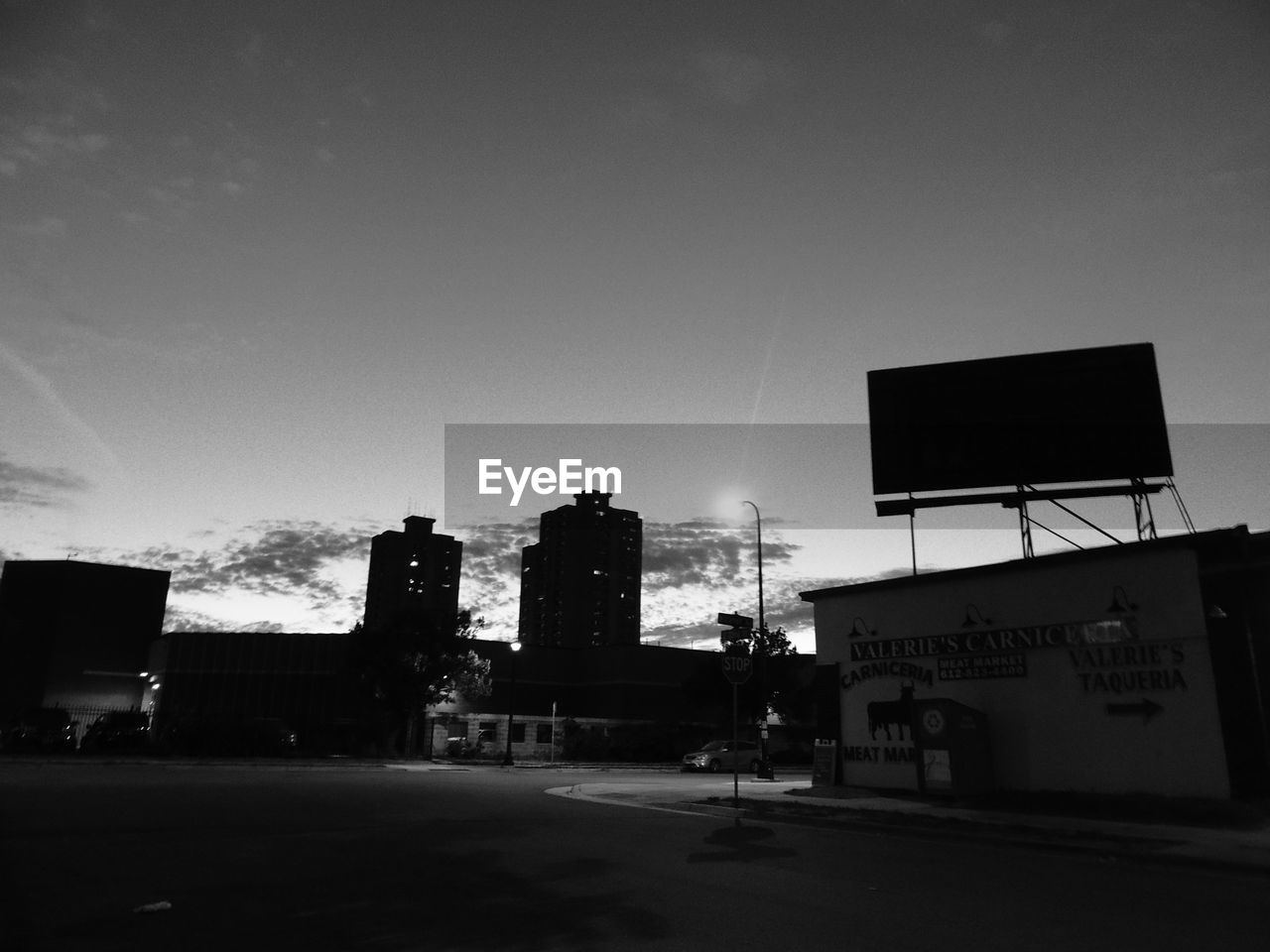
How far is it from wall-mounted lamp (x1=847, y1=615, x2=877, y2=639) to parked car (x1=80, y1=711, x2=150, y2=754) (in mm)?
32052

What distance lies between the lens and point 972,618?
825 inches

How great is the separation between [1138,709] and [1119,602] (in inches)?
84.6

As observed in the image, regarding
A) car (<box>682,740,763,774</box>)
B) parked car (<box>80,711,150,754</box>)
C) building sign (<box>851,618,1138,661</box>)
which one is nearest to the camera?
building sign (<box>851,618,1138,661</box>)

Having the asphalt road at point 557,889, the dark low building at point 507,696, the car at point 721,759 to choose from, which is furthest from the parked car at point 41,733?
the asphalt road at point 557,889

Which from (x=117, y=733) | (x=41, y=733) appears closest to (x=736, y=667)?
(x=117, y=733)

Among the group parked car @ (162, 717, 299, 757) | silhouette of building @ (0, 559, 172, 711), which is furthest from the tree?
silhouette of building @ (0, 559, 172, 711)

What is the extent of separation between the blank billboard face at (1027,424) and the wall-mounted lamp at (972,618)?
5620mm

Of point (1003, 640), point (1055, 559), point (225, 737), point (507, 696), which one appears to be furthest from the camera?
point (507, 696)

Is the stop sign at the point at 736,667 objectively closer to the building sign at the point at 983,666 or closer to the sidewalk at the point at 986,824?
the sidewalk at the point at 986,824

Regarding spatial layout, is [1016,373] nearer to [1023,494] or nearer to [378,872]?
[1023,494]

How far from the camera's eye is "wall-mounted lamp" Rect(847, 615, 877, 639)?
2328 centimetres

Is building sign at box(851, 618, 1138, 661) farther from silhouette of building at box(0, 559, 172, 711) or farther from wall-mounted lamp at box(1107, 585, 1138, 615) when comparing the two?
silhouette of building at box(0, 559, 172, 711)

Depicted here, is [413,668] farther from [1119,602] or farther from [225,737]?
[1119,602]

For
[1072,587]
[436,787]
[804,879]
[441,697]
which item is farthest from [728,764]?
[804,879]
